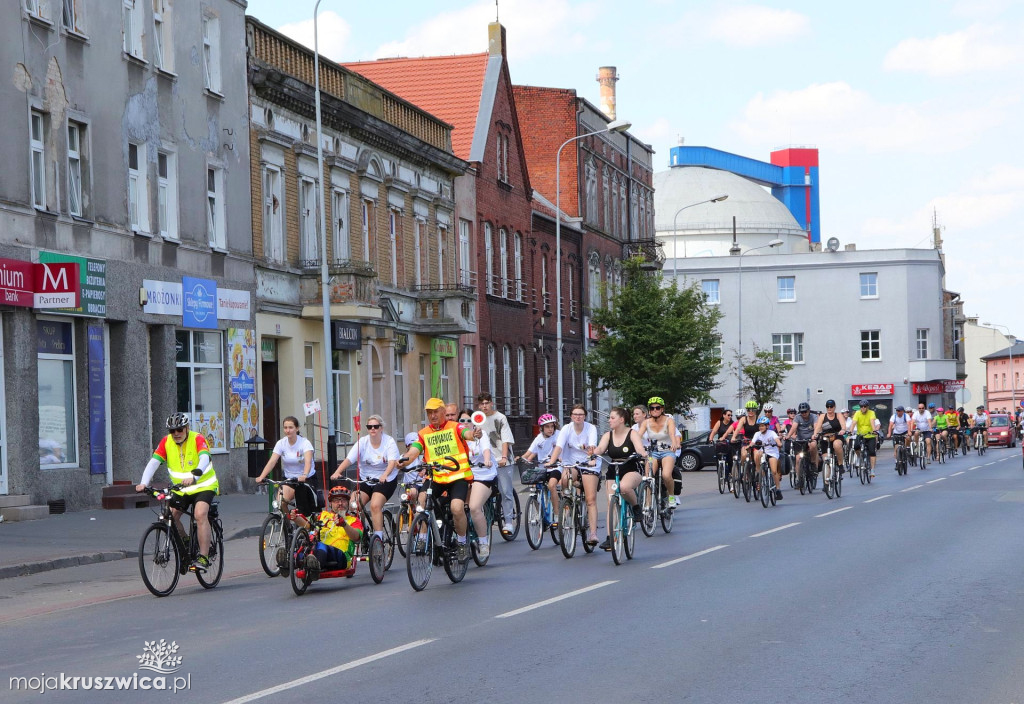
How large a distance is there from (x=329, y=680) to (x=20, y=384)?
16085 millimetres

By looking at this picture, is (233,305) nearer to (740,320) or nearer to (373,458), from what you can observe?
(373,458)

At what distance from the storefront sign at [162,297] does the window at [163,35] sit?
13.7 ft

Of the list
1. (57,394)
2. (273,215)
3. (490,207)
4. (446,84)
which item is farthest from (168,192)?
(446,84)

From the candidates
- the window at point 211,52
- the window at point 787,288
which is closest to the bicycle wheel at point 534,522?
the window at point 211,52

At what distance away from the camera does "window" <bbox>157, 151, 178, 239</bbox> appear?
28906 mm

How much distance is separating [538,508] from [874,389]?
7111cm

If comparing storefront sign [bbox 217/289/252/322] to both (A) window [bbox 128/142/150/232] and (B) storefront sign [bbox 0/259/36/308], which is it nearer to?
(A) window [bbox 128/142/150/232]

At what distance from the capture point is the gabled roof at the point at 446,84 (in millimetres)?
50156

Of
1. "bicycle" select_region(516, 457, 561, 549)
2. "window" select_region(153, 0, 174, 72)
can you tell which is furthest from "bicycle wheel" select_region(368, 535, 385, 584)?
"window" select_region(153, 0, 174, 72)

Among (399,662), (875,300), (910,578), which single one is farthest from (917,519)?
(875,300)

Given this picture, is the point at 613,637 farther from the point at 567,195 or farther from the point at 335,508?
the point at 567,195

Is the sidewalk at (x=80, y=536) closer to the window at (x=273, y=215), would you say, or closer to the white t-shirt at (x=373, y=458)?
the white t-shirt at (x=373, y=458)

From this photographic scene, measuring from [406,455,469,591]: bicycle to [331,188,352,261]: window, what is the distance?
71.2 feet

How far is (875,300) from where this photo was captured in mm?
88812
